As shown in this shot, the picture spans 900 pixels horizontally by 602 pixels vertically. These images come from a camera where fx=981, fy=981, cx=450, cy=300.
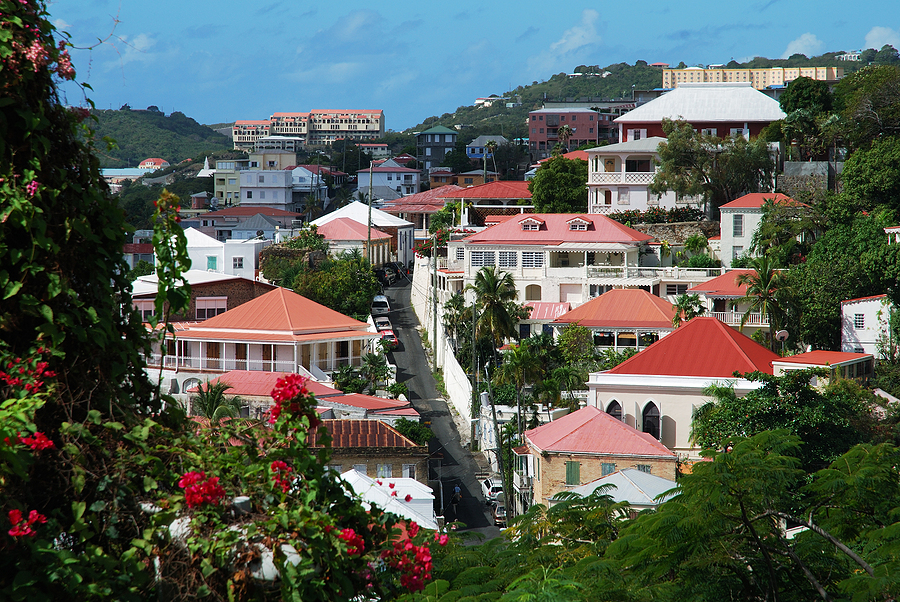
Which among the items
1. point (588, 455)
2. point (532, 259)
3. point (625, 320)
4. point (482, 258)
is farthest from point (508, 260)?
point (588, 455)

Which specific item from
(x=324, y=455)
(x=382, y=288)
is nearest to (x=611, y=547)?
(x=324, y=455)

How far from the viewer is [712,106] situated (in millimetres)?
83062

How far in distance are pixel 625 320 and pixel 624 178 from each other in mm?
20770

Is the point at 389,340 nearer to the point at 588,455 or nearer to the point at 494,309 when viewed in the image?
the point at 494,309

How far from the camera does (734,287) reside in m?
53.1

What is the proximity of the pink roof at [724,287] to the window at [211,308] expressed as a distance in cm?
2870

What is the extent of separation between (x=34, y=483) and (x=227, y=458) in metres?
1.20

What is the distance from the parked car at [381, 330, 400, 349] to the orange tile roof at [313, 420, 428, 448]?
61.1ft

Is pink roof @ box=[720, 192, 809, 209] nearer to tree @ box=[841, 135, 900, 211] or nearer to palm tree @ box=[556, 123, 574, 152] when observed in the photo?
tree @ box=[841, 135, 900, 211]

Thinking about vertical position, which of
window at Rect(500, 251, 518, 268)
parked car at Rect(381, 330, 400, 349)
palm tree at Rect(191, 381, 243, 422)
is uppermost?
window at Rect(500, 251, 518, 268)

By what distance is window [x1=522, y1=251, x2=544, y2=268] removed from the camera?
6116cm

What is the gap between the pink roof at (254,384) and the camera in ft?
153

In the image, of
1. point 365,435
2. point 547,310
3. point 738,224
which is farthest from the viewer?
point 738,224

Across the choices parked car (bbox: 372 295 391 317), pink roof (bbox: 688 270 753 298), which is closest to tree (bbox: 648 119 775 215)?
pink roof (bbox: 688 270 753 298)
